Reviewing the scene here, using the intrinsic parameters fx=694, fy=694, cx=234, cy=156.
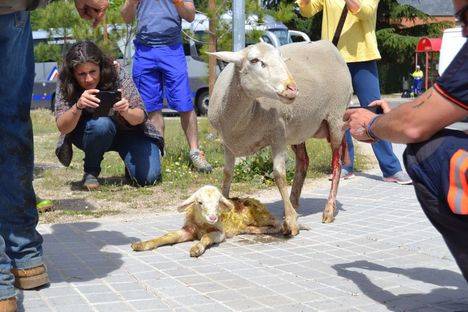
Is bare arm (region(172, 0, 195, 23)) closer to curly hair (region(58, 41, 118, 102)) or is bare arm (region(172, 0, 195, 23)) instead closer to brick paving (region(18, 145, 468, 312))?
curly hair (region(58, 41, 118, 102))

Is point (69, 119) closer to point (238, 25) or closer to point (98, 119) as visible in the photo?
point (98, 119)

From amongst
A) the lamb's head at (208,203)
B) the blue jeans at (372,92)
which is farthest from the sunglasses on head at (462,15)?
the blue jeans at (372,92)

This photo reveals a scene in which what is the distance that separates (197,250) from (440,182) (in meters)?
1.97

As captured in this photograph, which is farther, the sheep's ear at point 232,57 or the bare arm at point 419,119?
the sheep's ear at point 232,57

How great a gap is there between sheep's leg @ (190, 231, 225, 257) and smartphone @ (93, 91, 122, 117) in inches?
82.9

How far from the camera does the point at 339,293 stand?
3705mm

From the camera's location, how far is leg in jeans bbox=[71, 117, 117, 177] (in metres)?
6.74

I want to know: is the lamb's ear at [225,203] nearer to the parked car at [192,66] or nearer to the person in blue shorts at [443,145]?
the person in blue shorts at [443,145]

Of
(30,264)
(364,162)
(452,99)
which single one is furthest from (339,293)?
(364,162)

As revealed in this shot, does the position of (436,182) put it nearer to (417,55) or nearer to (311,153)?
(311,153)

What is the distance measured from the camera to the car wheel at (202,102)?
786 inches

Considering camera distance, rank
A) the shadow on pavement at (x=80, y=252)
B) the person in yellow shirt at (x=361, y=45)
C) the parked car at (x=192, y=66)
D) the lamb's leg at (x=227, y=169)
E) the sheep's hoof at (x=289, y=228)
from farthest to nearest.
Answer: the parked car at (x=192, y=66), the person in yellow shirt at (x=361, y=45), the lamb's leg at (x=227, y=169), the sheep's hoof at (x=289, y=228), the shadow on pavement at (x=80, y=252)

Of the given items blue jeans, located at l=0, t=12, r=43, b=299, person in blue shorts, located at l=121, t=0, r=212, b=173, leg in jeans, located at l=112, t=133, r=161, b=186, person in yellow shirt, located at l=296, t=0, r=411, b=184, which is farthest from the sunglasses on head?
person in blue shorts, located at l=121, t=0, r=212, b=173

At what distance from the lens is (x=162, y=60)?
307 inches
